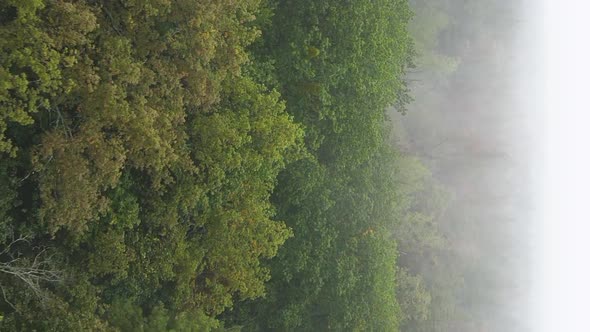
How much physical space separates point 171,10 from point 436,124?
2990 cm

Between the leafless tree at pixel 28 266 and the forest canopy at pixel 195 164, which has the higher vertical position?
the forest canopy at pixel 195 164

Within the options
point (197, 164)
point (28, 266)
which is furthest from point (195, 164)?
point (28, 266)

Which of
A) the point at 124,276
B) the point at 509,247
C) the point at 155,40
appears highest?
the point at 509,247

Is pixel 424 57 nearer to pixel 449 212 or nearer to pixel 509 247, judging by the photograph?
pixel 449 212

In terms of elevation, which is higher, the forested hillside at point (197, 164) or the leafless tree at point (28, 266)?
the forested hillside at point (197, 164)

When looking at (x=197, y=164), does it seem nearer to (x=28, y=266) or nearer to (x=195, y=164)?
(x=195, y=164)

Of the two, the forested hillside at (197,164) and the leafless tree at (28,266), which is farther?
the leafless tree at (28,266)

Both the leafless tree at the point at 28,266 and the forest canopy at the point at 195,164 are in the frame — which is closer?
the forest canopy at the point at 195,164

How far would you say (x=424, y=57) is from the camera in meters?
40.9

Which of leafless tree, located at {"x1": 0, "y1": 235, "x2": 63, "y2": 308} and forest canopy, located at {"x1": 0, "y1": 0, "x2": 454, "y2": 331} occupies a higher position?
forest canopy, located at {"x1": 0, "y1": 0, "x2": 454, "y2": 331}

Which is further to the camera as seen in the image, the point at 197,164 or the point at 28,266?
the point at 197,164

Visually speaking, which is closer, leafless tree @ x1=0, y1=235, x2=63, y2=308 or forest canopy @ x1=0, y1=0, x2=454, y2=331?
forest canopy @ x1=0, y1=0, x2=454, y2=331

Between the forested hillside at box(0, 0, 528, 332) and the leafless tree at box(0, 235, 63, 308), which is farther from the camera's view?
the leafless tree at box(0, 235, 63, 308)

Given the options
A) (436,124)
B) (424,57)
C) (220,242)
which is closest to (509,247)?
(436,124)
